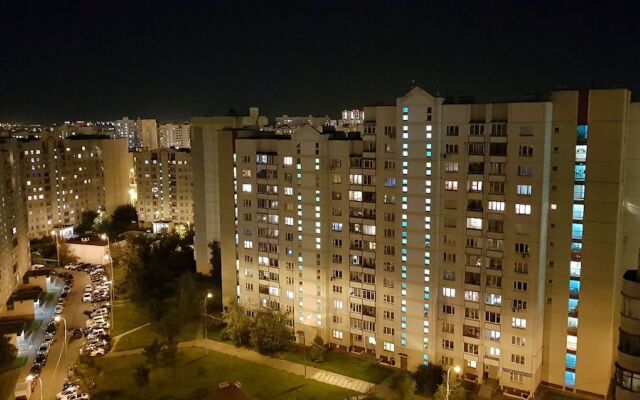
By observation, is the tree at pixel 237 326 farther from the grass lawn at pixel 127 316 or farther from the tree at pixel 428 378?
the tree at pixel 428 378

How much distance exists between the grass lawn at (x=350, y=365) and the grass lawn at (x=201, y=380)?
7.83ft

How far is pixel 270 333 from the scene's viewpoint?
45344 mm

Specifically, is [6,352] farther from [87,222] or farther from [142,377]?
[87,222]

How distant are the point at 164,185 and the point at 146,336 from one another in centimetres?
4893

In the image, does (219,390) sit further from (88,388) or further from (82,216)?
Result: (82,216)

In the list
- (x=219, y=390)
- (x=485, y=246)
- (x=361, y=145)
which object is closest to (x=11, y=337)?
(x=219, y=390)

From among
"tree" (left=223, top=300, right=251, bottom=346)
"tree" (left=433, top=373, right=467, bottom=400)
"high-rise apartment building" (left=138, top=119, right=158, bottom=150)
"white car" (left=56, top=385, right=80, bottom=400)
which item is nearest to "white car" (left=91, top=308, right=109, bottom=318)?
"tree" (left=223, top=300, right=251, bottom=346)

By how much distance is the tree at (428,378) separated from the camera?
1534 inches

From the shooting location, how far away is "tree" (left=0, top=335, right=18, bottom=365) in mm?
44156

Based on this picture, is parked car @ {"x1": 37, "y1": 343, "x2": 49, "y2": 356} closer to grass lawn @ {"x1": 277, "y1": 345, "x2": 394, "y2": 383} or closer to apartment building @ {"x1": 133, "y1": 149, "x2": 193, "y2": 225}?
grass lawn @ {"x1": 277, "y1": 345, "x2": 394, "y2": 383}

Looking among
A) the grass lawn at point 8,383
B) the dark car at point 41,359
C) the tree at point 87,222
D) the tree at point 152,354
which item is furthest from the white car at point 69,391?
the tree at point 87,222

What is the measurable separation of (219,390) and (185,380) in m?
9.23

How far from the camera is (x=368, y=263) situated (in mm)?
44031

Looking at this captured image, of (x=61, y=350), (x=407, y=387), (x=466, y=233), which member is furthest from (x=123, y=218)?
(x=407, y=387)
